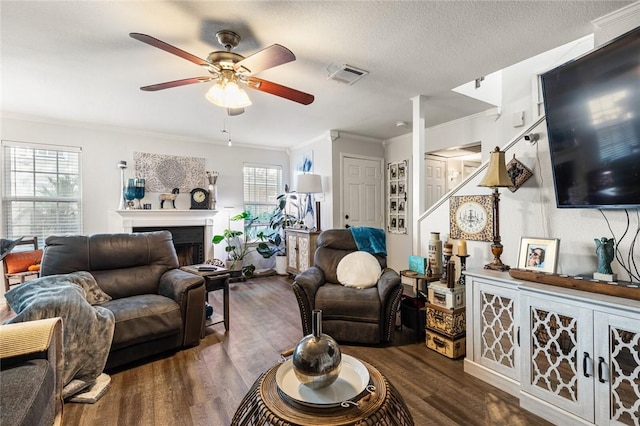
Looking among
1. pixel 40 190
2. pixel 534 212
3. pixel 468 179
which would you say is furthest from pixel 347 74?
pixel 40 190

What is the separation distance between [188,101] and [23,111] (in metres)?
2.32

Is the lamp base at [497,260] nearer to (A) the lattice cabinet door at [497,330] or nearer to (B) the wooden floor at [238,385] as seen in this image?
(A) the lattice cabinet door at [497,330]

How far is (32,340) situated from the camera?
1362 mm

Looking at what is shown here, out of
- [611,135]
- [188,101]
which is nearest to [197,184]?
[188,101]

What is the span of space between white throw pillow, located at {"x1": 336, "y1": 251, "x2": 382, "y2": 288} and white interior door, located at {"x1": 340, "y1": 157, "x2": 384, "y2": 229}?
6.21 ft

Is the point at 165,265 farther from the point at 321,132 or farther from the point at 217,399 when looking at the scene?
the point at 321,132

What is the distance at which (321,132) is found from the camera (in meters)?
4.79

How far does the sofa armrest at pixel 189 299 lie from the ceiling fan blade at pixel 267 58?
72.9 inches

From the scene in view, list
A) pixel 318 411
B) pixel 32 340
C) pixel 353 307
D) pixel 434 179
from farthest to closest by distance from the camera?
pixel 434 179 → pixel 353 307 → pixel 32 340 → pixel 318 411

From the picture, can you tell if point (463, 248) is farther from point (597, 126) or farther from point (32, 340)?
point (32, 340)

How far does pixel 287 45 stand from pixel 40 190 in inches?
166

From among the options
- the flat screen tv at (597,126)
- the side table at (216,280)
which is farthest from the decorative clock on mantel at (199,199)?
the flat screen tv at (597,126)

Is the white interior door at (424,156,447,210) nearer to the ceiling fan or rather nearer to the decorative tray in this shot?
the ceiling fan

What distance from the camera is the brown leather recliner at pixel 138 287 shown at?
2236 millimetres
